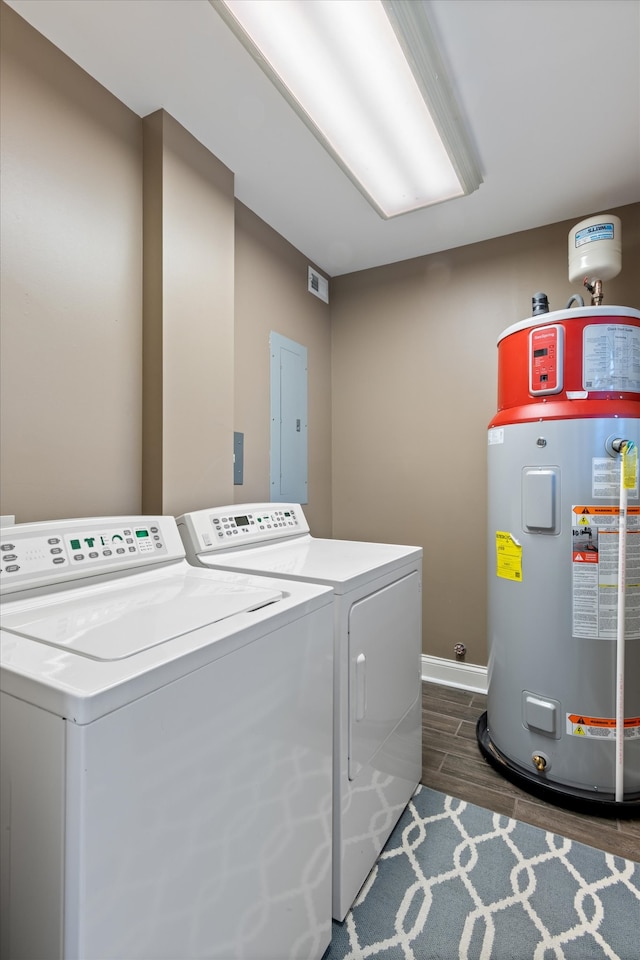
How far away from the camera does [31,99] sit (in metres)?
1.37

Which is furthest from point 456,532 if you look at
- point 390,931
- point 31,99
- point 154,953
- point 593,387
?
point 31,99

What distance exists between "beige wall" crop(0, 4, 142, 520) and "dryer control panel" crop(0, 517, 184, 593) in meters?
0.24

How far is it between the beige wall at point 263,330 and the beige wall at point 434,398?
24 cm

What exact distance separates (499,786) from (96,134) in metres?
2.83

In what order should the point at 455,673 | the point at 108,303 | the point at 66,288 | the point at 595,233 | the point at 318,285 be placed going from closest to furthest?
the point at 66,288 < the point at 108,303 < the point at 595,233 < the point at 455,673 < the point at 318,285

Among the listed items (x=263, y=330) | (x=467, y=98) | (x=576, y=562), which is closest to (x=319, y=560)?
(x=576, y=562)

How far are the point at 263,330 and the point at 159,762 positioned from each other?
2.10m

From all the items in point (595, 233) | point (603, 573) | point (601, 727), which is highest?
point (595, 233)

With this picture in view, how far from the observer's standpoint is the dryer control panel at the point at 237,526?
5.11 ft

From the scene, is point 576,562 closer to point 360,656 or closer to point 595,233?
point 360,656

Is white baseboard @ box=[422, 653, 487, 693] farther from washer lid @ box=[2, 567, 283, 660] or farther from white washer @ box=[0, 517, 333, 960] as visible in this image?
washer lid @ box=[2, 567, 283, 660]

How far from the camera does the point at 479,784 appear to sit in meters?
1.79

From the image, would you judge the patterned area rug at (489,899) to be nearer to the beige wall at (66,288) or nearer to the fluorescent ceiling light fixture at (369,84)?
the beige wall at (66,288)

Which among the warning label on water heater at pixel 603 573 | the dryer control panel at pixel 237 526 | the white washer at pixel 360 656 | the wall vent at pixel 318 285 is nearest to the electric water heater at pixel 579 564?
the warning label on water heater at pixel 603 573
